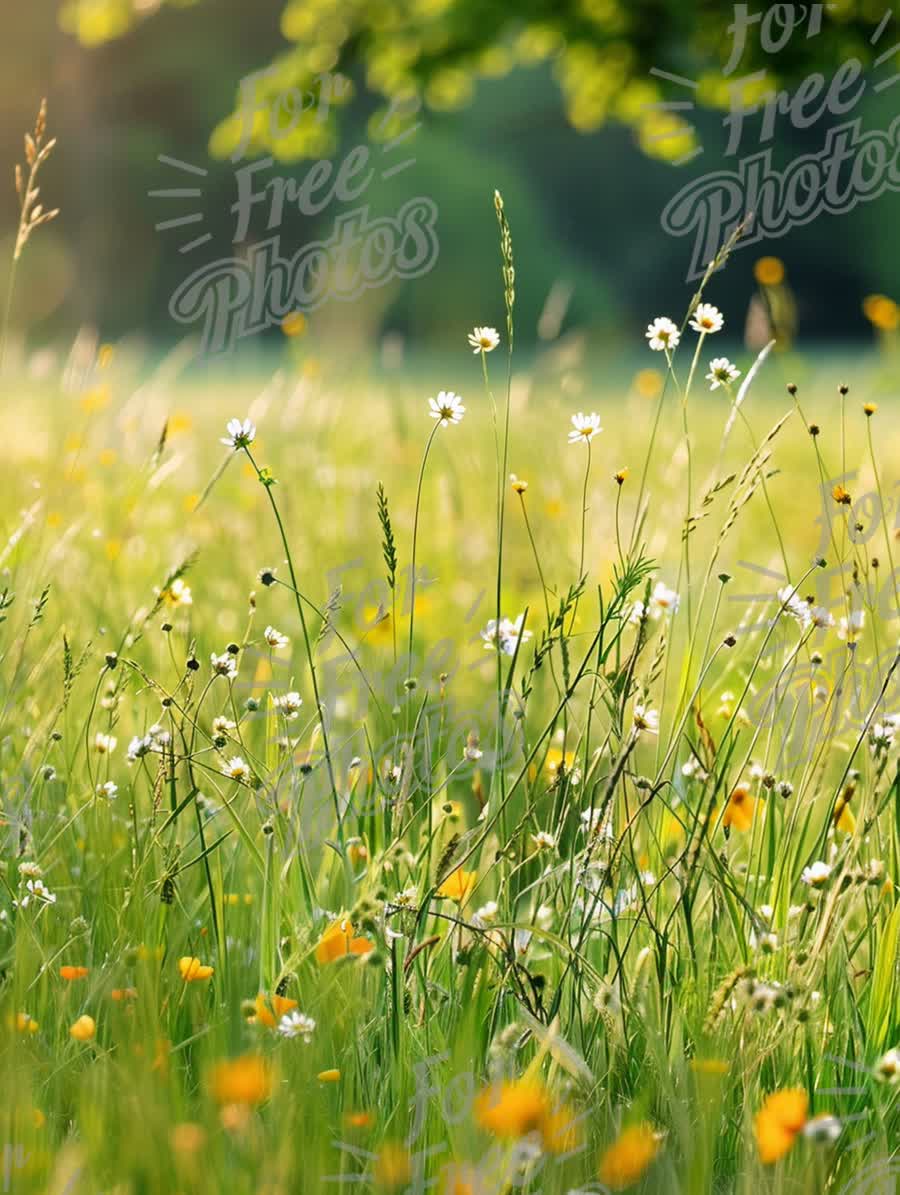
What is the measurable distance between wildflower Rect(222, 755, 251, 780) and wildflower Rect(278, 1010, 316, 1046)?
32 centimetres

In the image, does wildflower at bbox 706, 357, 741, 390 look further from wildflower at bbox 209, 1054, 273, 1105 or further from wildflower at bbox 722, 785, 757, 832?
wildflower at bbox 209, 1054, 273, 1105

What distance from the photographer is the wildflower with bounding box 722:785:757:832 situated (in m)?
1.63

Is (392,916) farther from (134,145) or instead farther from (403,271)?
(134,145)

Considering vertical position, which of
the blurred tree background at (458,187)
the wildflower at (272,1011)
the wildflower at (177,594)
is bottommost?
the wildflower at (272,1011)

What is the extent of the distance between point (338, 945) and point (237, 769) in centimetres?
23

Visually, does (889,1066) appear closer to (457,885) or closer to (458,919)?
(458,919)

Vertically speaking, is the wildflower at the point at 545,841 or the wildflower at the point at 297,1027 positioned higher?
the wildflower at the point at 545,841

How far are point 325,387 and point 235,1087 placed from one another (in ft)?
9.24

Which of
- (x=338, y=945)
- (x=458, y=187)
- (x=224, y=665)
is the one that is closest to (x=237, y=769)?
(x=224, y=665)

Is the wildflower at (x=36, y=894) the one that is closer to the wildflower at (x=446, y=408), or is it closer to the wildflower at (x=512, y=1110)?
the wildflower at (x=512, y=1110)

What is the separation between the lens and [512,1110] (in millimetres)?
905

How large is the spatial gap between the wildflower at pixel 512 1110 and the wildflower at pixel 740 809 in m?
0.63

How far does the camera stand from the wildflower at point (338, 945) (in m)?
1.29

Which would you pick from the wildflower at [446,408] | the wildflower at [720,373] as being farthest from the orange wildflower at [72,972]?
the wildflower at [720,373]
